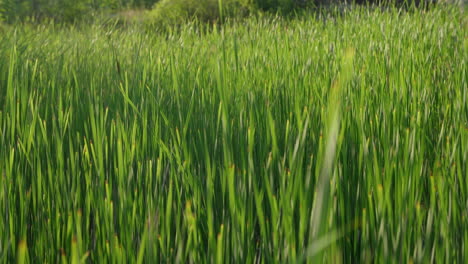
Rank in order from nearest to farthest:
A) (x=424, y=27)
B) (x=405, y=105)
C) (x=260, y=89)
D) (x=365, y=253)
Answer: (x=365, y=253), (x=405, y=105), (x=260, y=89), (x=424, y=27)

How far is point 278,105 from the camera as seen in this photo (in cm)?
152

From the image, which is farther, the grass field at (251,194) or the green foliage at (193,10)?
the green foliage at (193,10)

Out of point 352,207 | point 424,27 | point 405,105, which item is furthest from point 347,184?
point 424,27

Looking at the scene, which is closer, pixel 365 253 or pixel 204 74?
pixel 365 253

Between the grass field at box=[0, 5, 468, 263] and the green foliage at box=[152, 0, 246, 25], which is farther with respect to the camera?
the green foliage at box=[152, 0, 246, 25]

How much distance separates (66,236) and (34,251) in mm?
134

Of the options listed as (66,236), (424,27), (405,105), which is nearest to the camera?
(66,236)

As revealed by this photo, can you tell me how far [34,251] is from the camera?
99 cm

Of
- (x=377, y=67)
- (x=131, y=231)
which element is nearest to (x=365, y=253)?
(x=131, y=231)

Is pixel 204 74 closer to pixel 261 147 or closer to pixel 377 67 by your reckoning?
pixel 377 67

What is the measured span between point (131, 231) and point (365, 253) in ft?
1.39

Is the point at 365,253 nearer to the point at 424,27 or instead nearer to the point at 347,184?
the point at 347,184

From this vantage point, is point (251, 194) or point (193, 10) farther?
point (193, 10)

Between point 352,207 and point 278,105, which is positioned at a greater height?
point 278,105
